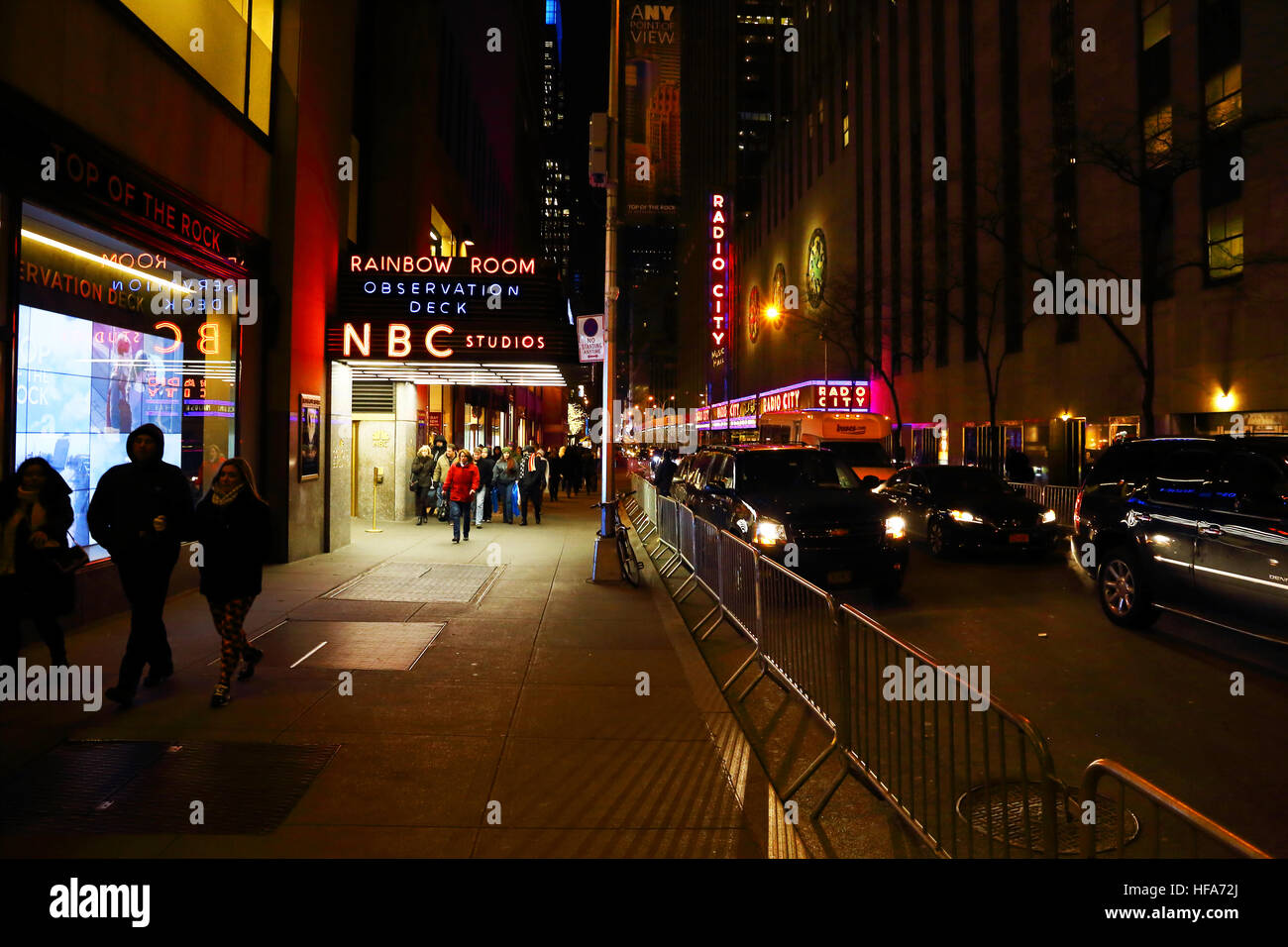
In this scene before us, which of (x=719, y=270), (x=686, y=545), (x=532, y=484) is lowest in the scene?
(x=686, y=545)

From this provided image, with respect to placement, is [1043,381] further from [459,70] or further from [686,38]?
[686,38]

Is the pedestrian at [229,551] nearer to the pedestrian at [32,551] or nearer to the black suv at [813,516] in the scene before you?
the pedestrian at [32,551]

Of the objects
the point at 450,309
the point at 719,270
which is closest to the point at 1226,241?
the point at 450,309

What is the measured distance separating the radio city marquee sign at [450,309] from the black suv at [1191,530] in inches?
356

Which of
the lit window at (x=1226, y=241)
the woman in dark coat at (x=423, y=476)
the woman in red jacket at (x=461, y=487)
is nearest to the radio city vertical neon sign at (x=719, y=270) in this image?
the lit window at (x=1226, y=241)

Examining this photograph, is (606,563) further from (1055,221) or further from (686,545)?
(1055,221)

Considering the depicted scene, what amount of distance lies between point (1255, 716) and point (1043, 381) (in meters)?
26.8

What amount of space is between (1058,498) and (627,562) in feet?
37.4

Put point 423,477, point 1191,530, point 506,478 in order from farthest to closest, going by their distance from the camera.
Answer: point 506,478
point 423,477
point 1191,530

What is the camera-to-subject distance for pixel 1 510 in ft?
17.7

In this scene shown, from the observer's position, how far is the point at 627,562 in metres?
11.5

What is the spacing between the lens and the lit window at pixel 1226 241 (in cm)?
2186

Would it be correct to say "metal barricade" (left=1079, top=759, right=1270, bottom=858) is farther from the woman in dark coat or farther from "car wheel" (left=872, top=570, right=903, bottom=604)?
the woman in dark coat

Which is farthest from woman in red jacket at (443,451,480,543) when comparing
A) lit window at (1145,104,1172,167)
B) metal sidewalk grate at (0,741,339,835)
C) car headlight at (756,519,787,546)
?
lit window at (1145,104,1172,167)
